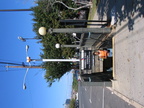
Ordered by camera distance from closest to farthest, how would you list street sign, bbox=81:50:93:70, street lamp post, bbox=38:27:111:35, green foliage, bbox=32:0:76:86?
1. street lamp post, bbox=38:27:111:35
2. street sign, bbox=81:50:93:70
3. green foliage, bbox=32:0:76:86

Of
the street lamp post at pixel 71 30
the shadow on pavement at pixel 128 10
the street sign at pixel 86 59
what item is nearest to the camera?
the shadow on pavement at pixel 128 10

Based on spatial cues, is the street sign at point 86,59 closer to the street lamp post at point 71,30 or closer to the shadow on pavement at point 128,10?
the street lamp post at point 71,30

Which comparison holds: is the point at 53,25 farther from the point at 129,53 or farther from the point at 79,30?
the point at 129,53

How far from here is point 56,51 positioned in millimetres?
26156

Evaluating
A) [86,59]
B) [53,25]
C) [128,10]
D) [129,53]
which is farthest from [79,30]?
[53,25]

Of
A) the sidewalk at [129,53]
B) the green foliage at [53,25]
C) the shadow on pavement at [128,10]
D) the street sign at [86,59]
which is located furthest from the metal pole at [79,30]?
the green foliage at [53,25]

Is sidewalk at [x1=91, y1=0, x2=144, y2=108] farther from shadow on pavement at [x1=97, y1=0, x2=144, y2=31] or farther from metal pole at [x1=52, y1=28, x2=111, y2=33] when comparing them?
metal pole at [x1=52, y1=28, x2=111, y2=33]

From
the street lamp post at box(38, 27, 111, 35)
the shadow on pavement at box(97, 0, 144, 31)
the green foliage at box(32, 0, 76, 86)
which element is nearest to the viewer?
the shadow on pavement at box(97, 0, 144, 31)

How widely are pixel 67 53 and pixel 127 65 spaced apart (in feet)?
59.0

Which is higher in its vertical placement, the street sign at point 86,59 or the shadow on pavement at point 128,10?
the shadow on pavement at point 128,10

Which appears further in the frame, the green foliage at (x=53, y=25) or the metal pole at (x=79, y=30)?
the green foliage at (x=53, y=25)

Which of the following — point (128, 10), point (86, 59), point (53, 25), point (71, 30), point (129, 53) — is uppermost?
point (53, 25)

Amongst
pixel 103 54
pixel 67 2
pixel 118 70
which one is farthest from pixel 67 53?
pixel 118 70

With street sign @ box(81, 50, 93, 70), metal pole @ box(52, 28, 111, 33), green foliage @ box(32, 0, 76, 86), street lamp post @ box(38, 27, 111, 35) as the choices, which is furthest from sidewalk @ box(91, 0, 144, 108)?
green foliage @ box(32, 0, 76, 86)
